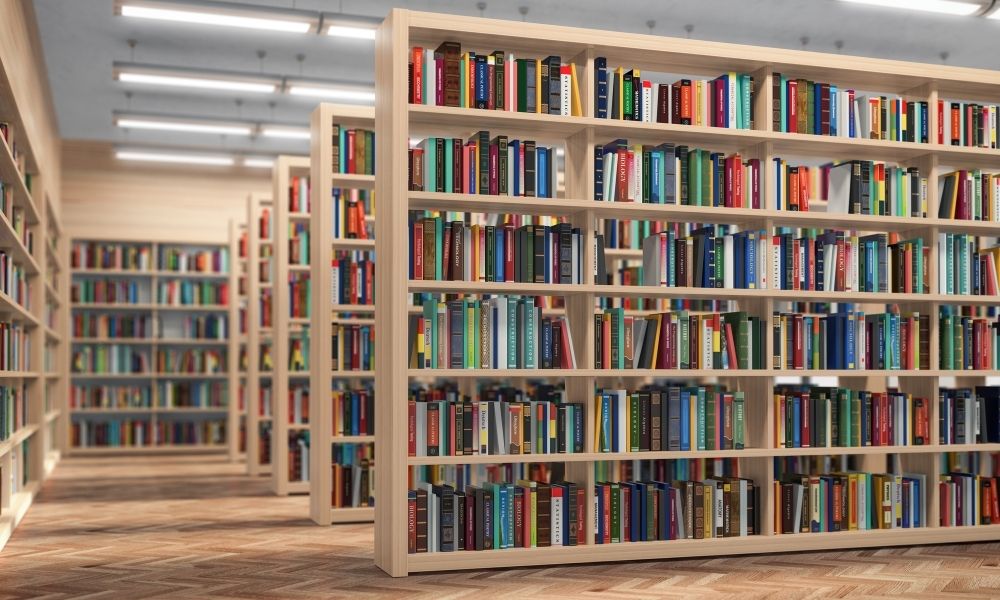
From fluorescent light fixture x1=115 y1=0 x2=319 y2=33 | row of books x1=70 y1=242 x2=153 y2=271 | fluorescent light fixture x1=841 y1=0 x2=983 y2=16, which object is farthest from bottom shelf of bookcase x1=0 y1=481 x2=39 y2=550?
fluorescent light fixture x1=841 y1=0 x2=983 y2=16

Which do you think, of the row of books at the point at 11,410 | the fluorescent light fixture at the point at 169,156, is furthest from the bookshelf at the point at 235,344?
the row of books at the point at 11,410

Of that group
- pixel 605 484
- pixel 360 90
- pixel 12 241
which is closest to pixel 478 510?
pixel 605 484

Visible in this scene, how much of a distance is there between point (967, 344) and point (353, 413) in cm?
366

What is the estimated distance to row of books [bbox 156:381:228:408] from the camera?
510 inches

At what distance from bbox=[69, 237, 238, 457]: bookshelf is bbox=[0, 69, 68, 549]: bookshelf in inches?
48.7

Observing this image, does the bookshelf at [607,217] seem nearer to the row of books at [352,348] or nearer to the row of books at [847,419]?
the row of books at [847,419]

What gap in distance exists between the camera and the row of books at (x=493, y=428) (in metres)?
5.18

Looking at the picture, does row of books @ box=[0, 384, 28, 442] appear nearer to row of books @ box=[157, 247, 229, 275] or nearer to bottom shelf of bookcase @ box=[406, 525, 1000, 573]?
bottom shelf of bookcase @ box=[406, 525, 1000, 573]

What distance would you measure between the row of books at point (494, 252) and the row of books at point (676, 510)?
108 cm

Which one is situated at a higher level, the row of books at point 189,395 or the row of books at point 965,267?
the row of books at point 965,267

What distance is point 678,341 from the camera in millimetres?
5578

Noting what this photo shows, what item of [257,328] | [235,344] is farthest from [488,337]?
[235,344]

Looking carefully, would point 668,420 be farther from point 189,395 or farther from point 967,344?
point 189,395

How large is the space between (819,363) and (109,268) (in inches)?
364
